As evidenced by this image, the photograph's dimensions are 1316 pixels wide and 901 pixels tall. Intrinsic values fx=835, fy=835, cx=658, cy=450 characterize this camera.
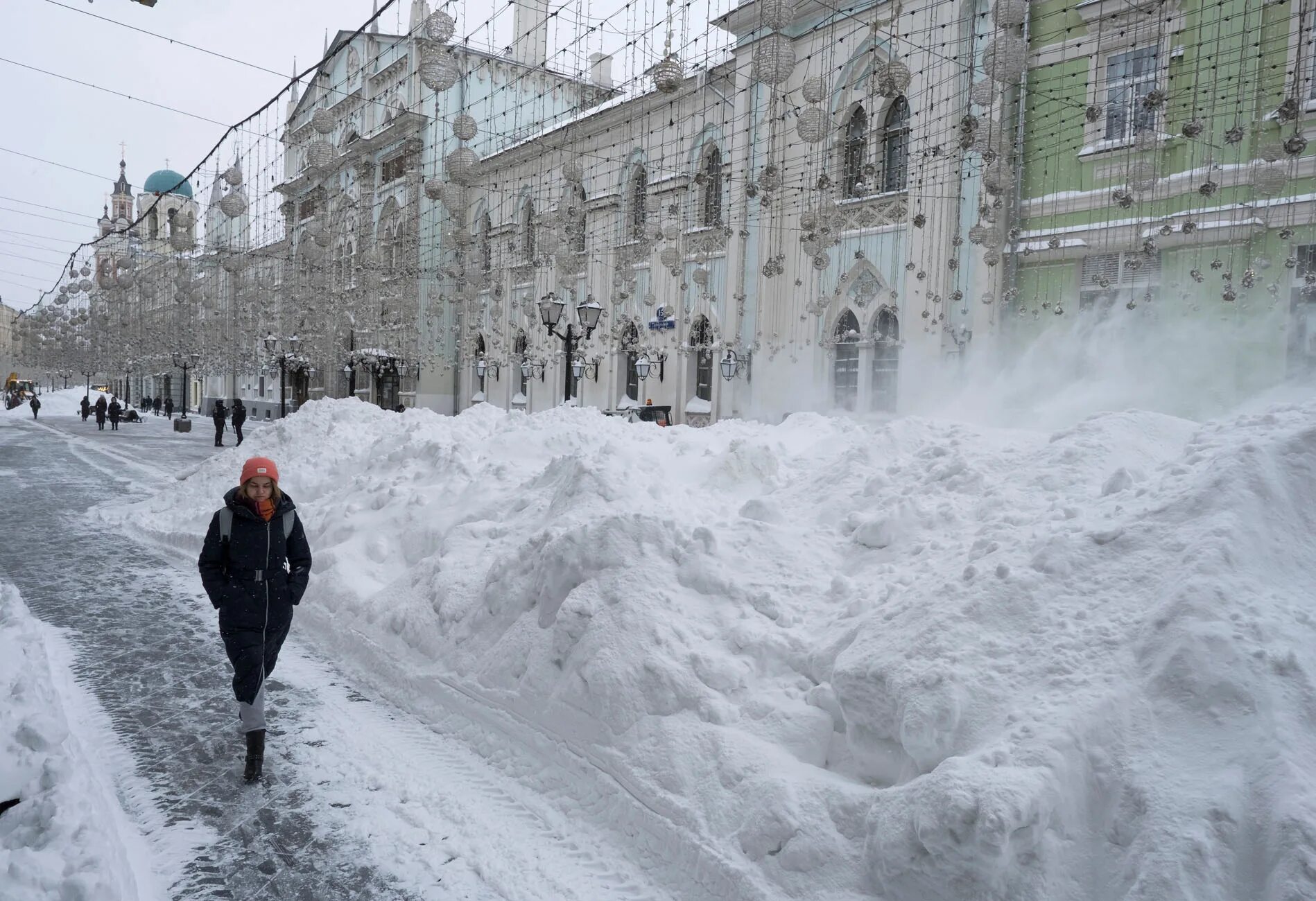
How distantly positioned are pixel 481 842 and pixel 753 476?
561cm

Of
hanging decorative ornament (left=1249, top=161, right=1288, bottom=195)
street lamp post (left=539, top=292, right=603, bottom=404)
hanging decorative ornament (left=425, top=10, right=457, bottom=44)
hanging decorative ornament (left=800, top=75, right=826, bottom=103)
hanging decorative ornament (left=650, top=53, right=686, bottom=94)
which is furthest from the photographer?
street lamp post (left=539, top=292, right=603, bottom=404)

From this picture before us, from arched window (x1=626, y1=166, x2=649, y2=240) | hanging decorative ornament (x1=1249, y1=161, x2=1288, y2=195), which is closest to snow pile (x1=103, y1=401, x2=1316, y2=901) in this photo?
hanging decorative ornament (x1=1249, y1=161, x2=1288, y2=195)

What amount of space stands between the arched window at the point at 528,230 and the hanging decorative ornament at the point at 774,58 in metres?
21.0

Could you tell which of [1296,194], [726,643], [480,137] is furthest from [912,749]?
[480,137]

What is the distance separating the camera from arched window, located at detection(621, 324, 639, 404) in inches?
1110

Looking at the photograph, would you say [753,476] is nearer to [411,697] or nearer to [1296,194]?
[411,697]

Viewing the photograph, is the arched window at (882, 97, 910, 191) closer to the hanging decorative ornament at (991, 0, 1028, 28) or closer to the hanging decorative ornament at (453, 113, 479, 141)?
the hanging decorative ornament at (991, 0, 1028, 28)

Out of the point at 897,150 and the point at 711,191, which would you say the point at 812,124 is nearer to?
the point at 897,150

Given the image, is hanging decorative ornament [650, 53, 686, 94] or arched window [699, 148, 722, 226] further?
arched window [699, 148, 722, 226]

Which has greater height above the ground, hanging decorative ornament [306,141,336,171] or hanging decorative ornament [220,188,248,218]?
hanging decorative ornament [306,141,336,171]

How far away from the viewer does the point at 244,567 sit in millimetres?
4578

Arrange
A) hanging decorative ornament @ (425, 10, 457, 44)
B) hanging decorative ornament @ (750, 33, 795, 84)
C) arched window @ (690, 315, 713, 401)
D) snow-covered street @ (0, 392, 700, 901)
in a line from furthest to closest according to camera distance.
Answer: arched window @ (690, 315, 713, 401), hanging decorative ornament @ (425, 10, 457, 44), hanging decorative ornament @ (750, 33, 795, 84), snow-covered street @ (0, 392, 700, 901)

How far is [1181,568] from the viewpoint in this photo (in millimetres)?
3969

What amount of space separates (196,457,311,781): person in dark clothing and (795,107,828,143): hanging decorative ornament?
6.60m
